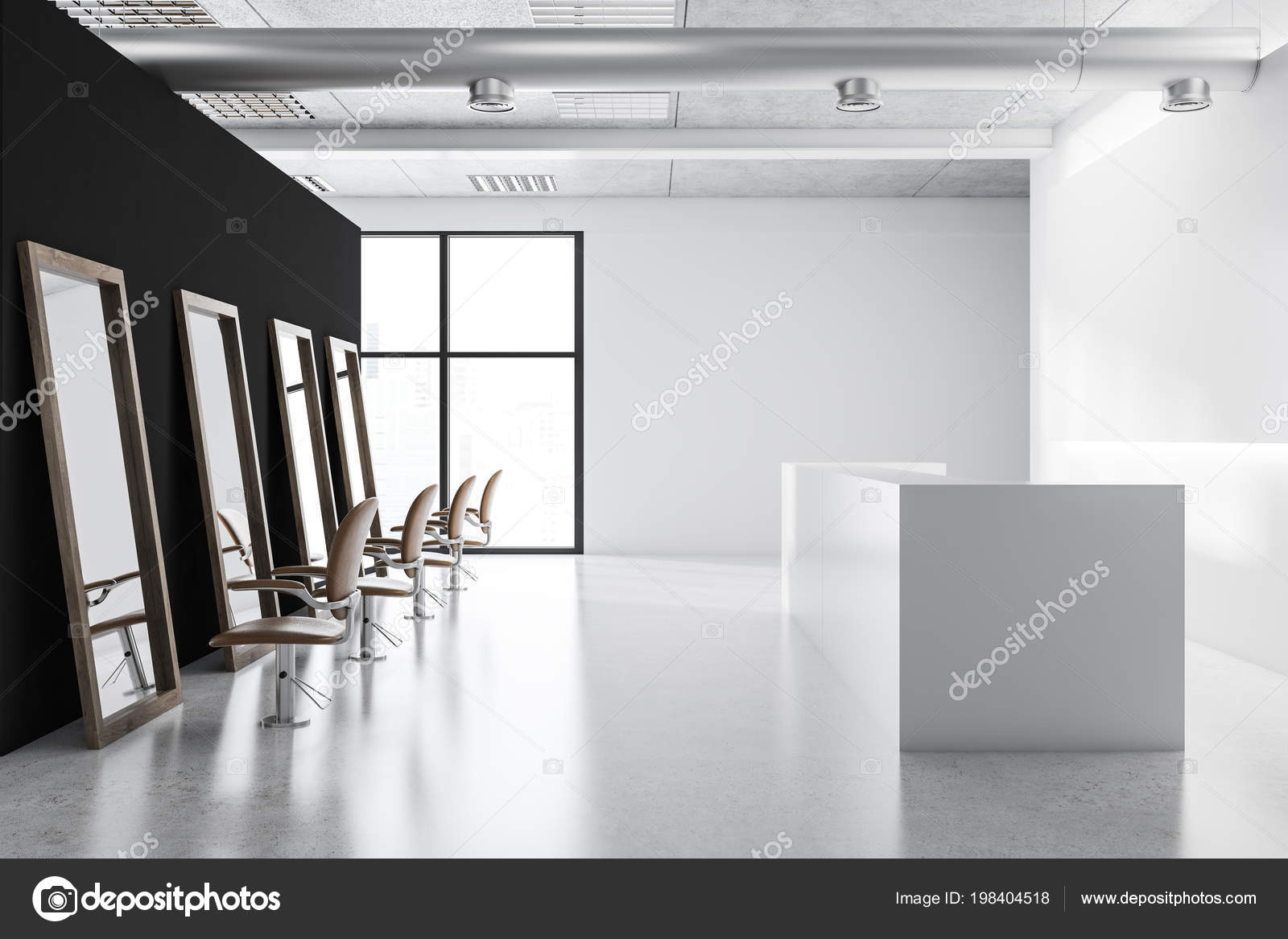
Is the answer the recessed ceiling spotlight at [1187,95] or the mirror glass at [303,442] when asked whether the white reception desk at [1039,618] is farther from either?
the mirror glass at [303,442]

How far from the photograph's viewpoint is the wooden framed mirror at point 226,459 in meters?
4.63

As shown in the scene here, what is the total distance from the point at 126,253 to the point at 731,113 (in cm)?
438

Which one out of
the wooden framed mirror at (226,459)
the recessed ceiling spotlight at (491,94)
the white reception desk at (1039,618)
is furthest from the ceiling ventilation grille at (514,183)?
the white reception desk at (1039,618)

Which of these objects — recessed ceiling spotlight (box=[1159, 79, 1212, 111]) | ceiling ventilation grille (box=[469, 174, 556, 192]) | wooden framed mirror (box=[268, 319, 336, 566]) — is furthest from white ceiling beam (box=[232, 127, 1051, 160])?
recessed ceiling spotlight (box=[1159, 79, 1212, 111])

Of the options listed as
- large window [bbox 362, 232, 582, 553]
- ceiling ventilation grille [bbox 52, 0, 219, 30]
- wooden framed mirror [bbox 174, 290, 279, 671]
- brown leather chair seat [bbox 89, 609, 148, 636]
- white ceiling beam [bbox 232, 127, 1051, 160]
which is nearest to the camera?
brown leather chair seat [bbox 89, 609, 148, 636]

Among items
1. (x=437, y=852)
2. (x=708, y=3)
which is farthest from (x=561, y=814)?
(x=708, y=3)

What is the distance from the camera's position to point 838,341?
925 centimetres

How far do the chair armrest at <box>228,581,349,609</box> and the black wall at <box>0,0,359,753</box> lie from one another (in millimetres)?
627

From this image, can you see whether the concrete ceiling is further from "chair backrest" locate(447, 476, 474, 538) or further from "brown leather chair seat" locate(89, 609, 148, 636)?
"brown leather chair seat" locate(89, 609, 148, 636)

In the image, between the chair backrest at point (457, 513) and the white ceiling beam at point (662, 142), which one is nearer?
the chair backrest at point (457, 513)

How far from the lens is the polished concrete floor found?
255 cm

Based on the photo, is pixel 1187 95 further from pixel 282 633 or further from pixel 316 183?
pixel 316 183

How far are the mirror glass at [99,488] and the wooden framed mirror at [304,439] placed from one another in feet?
6.35

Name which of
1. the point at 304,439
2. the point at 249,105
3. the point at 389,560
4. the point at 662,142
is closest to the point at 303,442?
the point at 304,439
